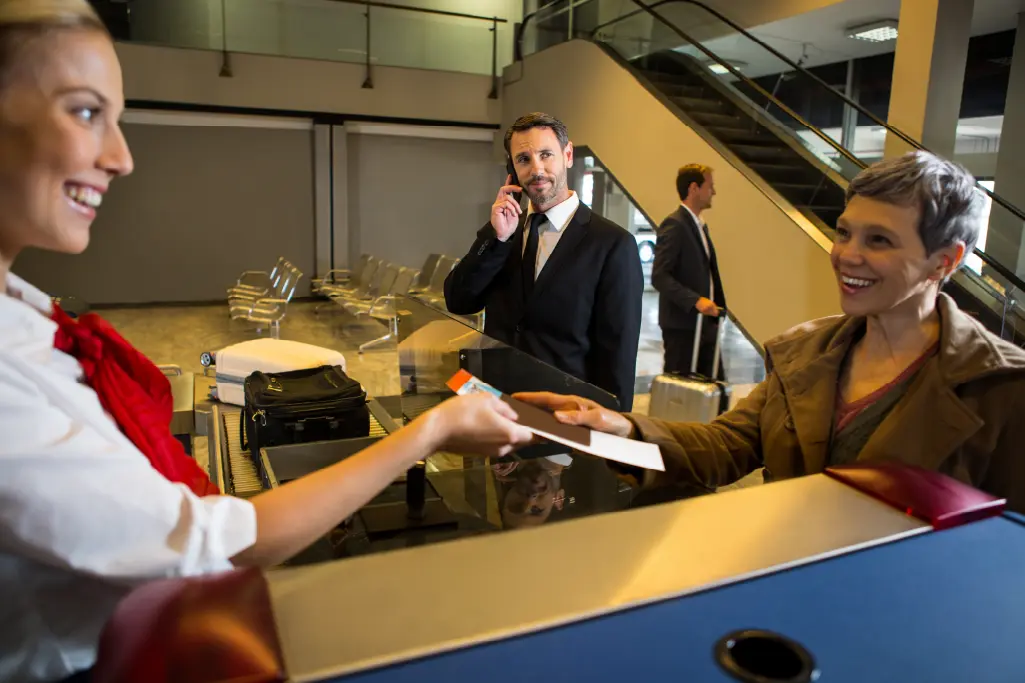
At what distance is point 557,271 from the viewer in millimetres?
2637

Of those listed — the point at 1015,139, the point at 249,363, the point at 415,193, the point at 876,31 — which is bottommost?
the point at 249,363

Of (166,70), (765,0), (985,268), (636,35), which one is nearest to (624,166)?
(636,35)

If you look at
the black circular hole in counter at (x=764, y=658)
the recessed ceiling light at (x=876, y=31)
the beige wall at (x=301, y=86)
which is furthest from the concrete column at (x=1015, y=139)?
the black circular hole in counter at (x=764, y=658)

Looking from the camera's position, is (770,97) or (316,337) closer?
(770,97)

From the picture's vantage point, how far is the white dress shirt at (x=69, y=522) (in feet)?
2.31

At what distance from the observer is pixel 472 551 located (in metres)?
0.82

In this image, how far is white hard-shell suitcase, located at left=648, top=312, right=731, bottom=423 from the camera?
14.5 ft

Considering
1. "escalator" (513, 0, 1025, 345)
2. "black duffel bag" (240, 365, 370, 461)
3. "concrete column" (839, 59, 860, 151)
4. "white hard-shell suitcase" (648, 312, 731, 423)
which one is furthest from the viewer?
"concrete column" (839, 59, 860, 151)

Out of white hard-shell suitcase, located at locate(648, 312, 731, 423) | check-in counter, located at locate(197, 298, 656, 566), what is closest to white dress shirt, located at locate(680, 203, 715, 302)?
white hard-shell suitcase, located at locate(648, 312, 731, 423)

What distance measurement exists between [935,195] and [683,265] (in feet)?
11.3

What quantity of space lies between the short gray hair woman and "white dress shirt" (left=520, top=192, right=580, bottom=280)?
1105 millimetres

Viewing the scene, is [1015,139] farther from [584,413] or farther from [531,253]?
[584,413]

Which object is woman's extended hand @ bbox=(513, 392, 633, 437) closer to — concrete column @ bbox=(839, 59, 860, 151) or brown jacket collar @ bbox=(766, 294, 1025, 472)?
brown jacket collar @ bbox=(766, 294, 1025, 472)

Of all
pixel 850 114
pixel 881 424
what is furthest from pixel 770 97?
pixel 881 424
